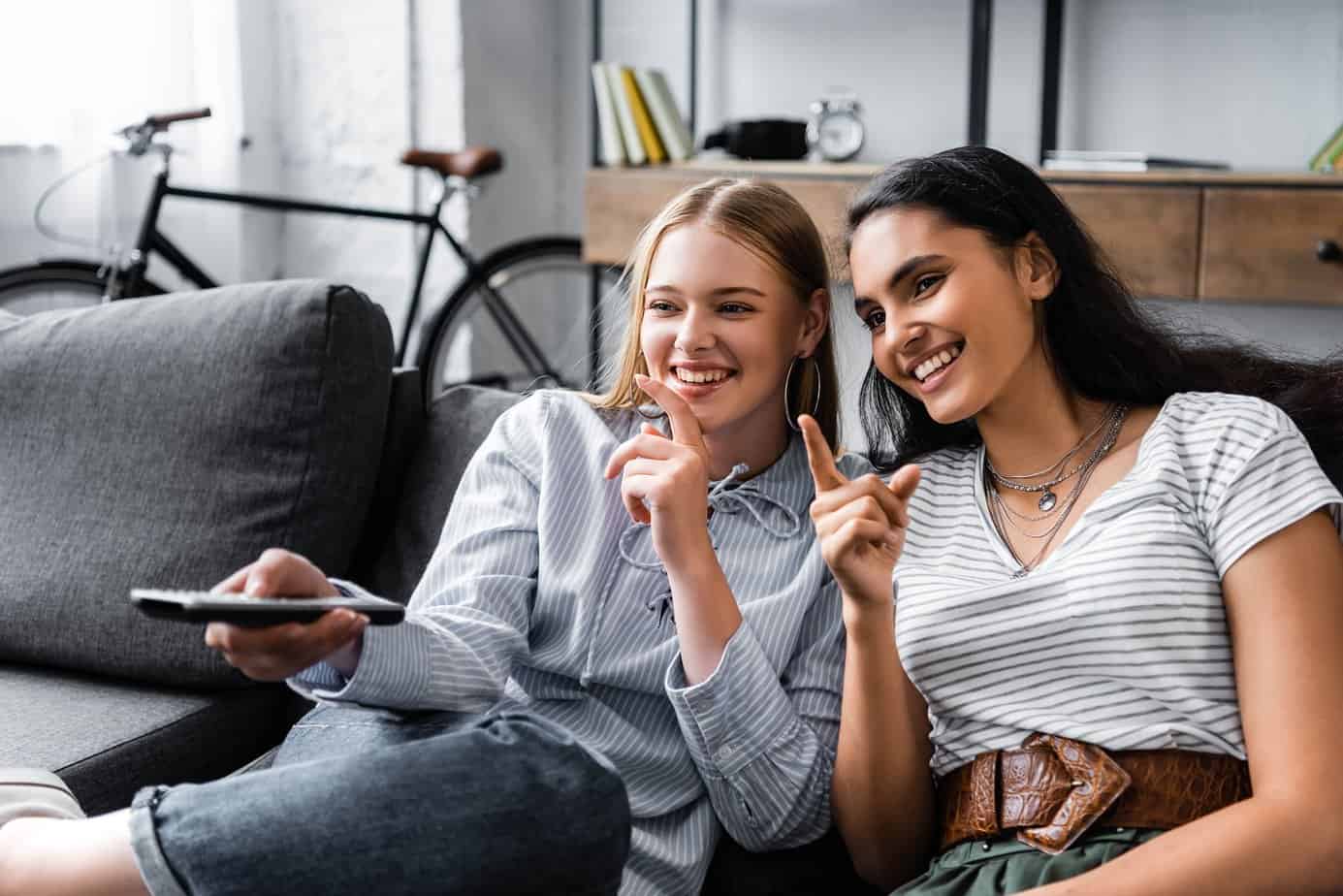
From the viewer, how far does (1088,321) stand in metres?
1.20

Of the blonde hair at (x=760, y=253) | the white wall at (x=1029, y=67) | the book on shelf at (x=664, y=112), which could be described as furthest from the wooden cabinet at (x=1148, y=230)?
the blonde hair at (x=760, y=253)

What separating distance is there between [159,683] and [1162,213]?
7.01ft

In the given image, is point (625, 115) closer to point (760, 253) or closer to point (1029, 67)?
point (1029, 67)

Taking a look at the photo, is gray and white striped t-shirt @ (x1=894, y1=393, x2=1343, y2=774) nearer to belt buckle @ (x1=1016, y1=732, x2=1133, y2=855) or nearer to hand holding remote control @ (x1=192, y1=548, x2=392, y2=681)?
belt buckle @ (x1=1016, y1=732, x2=1133, y2=855)

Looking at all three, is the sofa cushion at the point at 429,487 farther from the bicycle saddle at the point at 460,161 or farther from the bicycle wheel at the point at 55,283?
the bicycle saddle at the point at 460,161

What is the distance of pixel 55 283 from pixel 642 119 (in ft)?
4.50

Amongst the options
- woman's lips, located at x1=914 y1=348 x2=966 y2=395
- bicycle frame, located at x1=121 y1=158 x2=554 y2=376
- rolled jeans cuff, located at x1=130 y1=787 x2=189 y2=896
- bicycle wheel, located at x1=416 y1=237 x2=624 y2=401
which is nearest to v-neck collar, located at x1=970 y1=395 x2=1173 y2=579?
woman's lips, located at x1=914 y1=348 x2=966 y2=395

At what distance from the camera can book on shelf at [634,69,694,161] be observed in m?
3.38

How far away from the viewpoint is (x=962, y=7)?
3.44 m

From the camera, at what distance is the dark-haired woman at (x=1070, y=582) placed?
0.98m

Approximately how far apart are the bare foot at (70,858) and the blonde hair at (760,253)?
59 centimetres

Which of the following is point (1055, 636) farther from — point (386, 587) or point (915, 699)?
point (386, 587)

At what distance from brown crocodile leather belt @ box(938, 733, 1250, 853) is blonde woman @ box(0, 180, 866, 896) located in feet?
0.62

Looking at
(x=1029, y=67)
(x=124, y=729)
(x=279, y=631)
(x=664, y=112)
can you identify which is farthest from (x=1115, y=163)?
(x=279, y=631)
